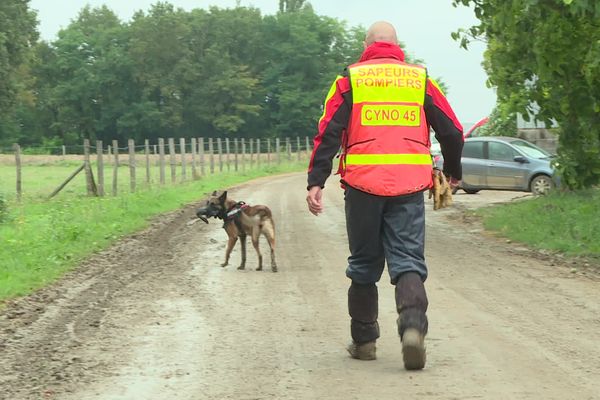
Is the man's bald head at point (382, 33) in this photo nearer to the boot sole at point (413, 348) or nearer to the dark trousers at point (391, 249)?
the dark trousers at point (391, 249)

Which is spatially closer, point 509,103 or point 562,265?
point 562,265

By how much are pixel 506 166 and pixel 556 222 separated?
9.02 m

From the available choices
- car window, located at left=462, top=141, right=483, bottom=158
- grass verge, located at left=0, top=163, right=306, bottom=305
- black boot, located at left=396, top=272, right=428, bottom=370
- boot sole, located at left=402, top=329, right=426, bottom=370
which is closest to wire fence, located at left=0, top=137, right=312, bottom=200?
grass verge, located at left=0, top=163, right=306, bottom=305

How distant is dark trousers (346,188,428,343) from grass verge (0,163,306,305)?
177 inches

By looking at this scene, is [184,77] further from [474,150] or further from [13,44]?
[474,150]

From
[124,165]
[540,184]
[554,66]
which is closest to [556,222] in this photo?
[554,66]

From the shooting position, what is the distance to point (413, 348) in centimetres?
563

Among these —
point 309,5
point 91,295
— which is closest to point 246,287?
point 91,295

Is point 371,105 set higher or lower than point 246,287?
higher

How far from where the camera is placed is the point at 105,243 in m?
14.1

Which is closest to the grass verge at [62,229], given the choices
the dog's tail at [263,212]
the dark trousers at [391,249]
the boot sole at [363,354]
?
the dog's tail at [263,212]

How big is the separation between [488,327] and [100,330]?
307 cm

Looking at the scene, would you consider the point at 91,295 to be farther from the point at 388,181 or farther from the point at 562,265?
the point at 562,265

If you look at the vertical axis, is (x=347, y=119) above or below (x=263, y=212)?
above
